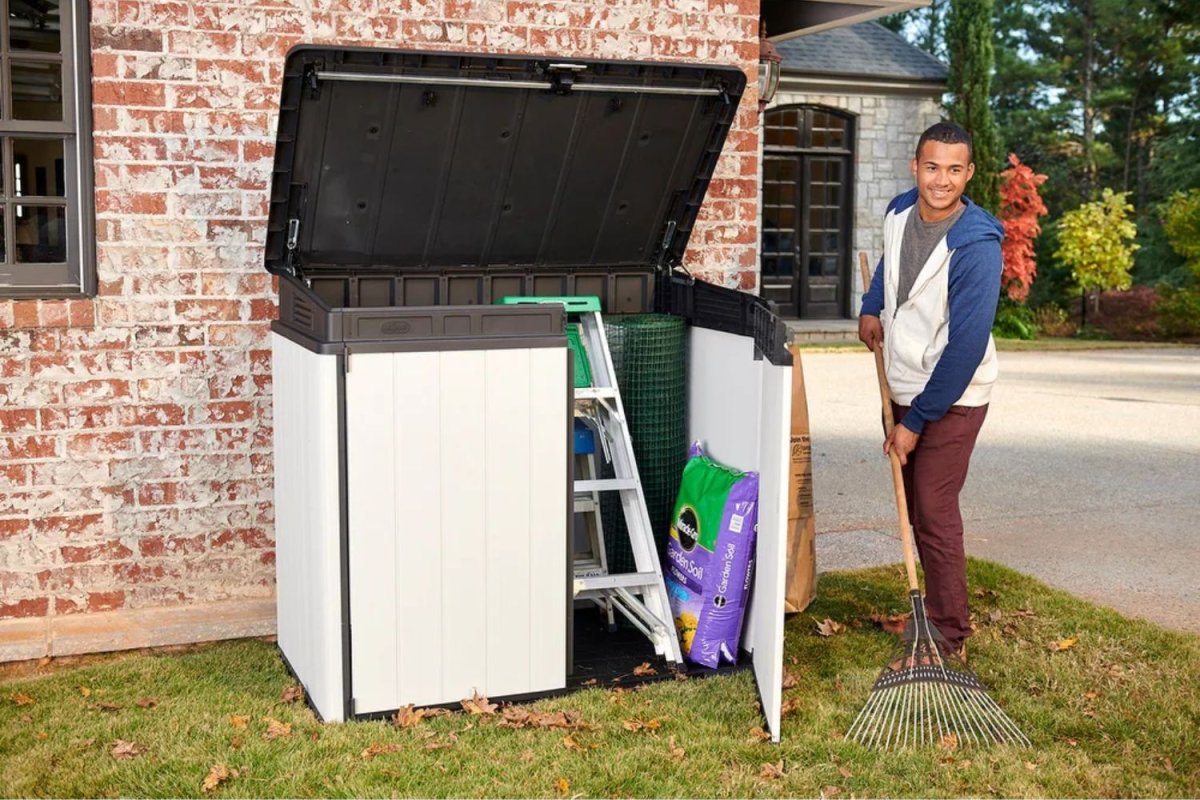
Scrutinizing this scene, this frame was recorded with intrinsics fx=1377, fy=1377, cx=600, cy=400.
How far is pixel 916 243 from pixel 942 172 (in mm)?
263

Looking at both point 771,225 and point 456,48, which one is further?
point 771,225

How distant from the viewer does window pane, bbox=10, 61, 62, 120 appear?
463 centimetres

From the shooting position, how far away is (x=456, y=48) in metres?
Answer: 4.98

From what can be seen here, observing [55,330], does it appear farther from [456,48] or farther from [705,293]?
[705,293]

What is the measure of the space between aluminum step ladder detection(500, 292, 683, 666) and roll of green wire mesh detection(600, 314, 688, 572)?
70mm

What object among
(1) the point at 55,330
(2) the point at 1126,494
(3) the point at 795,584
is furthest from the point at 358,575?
(2) the point at 1126,494

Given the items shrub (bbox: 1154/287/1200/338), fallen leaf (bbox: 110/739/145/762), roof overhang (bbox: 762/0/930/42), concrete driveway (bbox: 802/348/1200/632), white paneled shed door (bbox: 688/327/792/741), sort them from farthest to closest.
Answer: shrub (bbox: 1154/287/1200/338)
roof overhang (bbox: 762/0/930/42)
concrete driveway (bbox: 802/348/1200/632)
white paneled shed door (bbox: 688/327/792/741)
fallen leaf (bbox: 110/739/145/762)

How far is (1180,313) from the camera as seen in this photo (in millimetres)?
19156

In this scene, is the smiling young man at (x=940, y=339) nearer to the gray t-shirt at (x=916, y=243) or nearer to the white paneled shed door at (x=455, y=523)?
the gray t-shirt at (x=916, y=243)

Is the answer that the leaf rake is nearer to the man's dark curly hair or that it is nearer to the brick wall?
the man's dark curly hair

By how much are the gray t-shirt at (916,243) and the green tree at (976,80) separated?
1534cm

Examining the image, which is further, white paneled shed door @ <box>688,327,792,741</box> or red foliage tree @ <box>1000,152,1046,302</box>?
red foliage tree @ <box>1000,152,1046,302</box>

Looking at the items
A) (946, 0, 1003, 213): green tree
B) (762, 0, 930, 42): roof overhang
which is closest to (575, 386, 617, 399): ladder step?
(762, 0, 930, 42): roof overhang

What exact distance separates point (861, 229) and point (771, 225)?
1.25 metres
